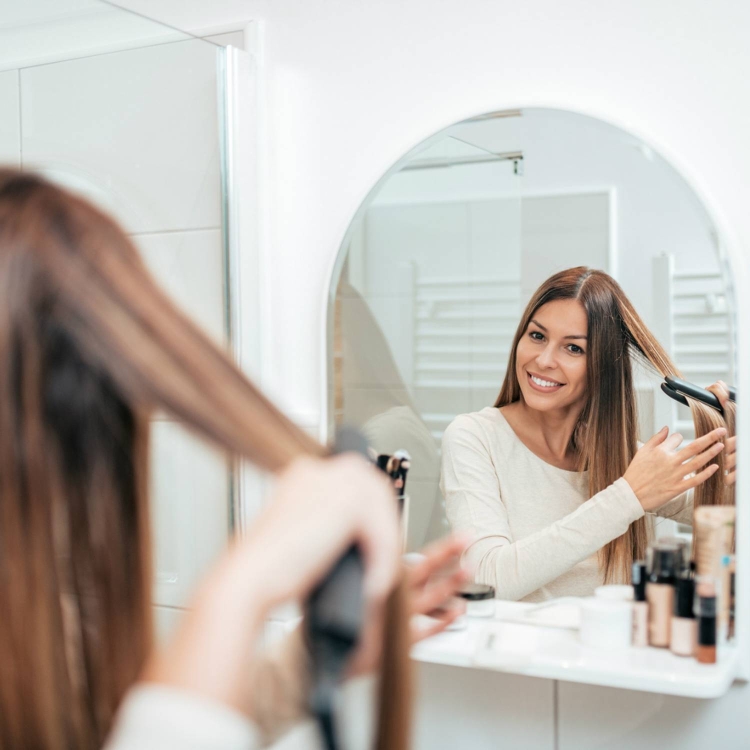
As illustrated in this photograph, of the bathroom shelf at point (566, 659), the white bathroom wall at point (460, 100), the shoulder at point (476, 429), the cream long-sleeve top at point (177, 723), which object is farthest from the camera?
the shoulder at point (476, 429)

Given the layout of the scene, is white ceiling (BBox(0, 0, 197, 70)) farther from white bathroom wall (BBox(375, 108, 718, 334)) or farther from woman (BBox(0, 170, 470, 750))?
woman (BBox(0, 170, 470, 750))

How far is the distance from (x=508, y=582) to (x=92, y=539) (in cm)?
75

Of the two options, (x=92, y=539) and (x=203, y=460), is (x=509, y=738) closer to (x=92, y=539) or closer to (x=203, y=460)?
(x=203, y=460)

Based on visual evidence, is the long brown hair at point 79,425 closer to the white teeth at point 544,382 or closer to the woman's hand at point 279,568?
the woman's hand at point 279,568

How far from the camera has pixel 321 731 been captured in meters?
0.50

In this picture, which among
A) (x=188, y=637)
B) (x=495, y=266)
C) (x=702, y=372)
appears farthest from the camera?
(x=495, y=266)

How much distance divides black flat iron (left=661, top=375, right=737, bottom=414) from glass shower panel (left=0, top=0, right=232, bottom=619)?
61 cm

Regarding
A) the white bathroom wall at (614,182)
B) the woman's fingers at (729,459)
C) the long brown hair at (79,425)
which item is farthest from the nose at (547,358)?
the long brown hair at (79,425)

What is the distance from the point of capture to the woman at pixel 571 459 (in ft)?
3.68

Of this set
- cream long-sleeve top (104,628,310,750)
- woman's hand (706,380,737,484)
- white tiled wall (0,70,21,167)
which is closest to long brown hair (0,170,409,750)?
cream long-sleeve top (104,628,310,750)

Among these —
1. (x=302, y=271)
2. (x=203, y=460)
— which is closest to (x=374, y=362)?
(x=302, y=271)

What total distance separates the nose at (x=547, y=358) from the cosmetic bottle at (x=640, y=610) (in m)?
0.29

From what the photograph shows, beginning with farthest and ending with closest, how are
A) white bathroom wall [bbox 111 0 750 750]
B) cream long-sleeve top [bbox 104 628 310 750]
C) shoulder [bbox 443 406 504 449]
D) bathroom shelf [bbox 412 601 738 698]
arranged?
1. shoulder [bbox 443 406 504 449]
2. white bathroom wall [bbox 111 0 750 750]
3. bathroom shelf [bbox 412 601 738 698]
4. cream long-sleeve top [bbox 104 628 310 750]

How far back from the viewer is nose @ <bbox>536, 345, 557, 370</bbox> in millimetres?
1176
